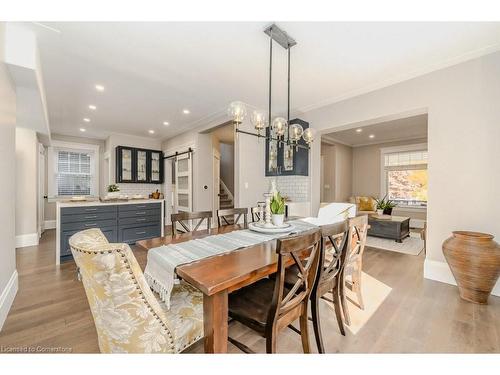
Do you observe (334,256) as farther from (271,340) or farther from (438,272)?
(438,272)

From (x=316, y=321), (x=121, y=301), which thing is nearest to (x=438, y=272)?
(x=316, y=321)

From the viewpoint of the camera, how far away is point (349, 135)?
21.2ft

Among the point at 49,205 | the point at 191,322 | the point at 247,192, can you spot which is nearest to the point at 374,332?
the point at 191,322

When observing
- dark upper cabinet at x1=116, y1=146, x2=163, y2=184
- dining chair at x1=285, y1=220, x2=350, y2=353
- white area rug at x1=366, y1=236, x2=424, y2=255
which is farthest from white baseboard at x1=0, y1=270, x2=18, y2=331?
white area rug at x1=366, y1=236, x2=424, y2=255

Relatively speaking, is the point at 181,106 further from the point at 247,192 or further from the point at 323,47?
the point at 323,47

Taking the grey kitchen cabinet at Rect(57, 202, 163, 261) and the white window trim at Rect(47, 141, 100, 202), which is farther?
the white window trim at Rect(47, 141, 100, 202)

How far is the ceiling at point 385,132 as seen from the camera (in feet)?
16.9

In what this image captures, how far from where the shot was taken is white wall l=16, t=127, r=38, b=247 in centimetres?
420

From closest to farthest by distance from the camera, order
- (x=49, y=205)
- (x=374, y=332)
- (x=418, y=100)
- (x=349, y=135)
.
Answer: (x=374, y=332) < (x=418, y=100) < (x=49, y=205) < (x=349, y=135)

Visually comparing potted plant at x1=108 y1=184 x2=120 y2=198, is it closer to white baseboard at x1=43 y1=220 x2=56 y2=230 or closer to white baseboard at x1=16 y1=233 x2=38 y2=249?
white baseboard at x1=16 y1=233 x2=38 y2=249

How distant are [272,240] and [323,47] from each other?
83.7 inches

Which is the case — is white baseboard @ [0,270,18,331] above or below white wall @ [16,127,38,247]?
below

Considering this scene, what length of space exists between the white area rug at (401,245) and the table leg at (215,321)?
153 inches

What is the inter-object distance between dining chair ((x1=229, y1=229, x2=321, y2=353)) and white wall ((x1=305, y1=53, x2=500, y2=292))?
233cm
